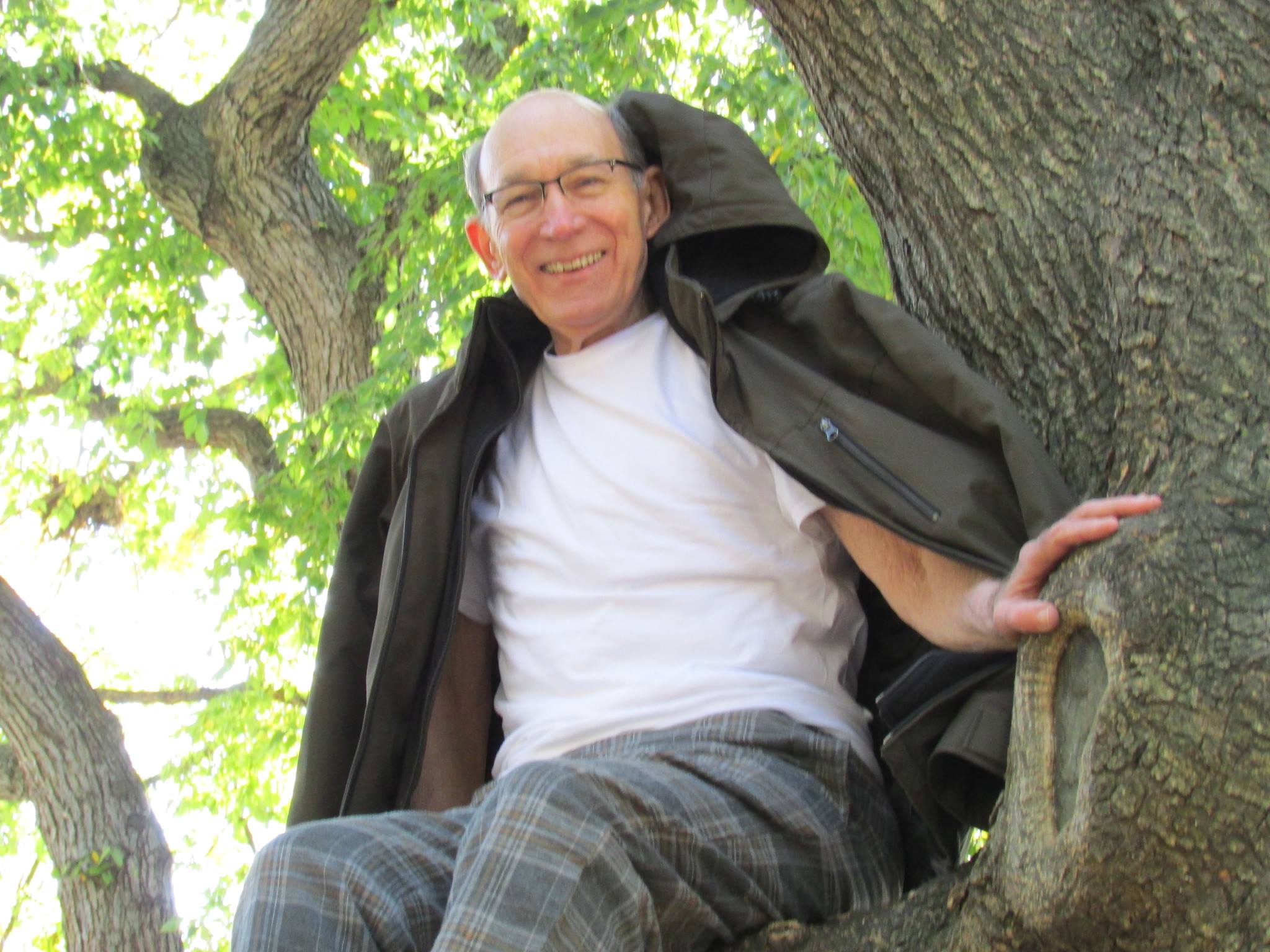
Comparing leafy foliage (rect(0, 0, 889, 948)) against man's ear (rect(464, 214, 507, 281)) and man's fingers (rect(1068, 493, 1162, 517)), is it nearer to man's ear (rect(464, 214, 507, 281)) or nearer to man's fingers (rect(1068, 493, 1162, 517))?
man's ear (rect(464, 214, 507, 281))

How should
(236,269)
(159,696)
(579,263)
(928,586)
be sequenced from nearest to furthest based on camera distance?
(928,586) < (579,263) < (236,269) < (159,696)

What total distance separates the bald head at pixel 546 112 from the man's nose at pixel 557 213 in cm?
12

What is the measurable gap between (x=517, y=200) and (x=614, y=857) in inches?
53.8

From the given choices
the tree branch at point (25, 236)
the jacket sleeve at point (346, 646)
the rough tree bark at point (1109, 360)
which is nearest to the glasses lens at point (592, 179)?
the rough tree bark at point (1109, 360)

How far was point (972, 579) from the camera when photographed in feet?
6.77

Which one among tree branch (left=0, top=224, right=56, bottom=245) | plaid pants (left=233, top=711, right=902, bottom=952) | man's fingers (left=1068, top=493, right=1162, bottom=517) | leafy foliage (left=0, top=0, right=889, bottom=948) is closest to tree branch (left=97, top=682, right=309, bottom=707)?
leafy foliage (left=0, top=0, right=889, bottom=948)

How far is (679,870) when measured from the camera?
1.94 metres

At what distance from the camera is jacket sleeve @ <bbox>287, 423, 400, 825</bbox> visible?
104 inches

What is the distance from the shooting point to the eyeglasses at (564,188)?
8.84 ft

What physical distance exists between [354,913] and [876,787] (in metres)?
0.84

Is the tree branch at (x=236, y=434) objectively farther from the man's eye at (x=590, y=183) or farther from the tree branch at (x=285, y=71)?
the man's eye at (x=590, y=183)

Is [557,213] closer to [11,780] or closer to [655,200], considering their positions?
[655,200]

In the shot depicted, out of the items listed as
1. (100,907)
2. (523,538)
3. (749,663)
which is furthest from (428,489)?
(100,907)

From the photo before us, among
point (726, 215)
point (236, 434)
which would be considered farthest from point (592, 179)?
point (236, 434)
